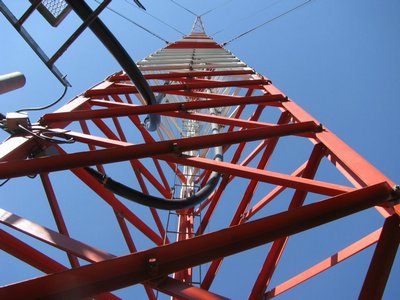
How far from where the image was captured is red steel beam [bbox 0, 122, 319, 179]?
238cm

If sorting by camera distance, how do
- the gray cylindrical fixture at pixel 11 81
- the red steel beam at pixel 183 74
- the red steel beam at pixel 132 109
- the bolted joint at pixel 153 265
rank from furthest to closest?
1. the red steel beam at pixel 183 74
2. the red steel beam at pixel 132 109
3. the gray cylindrical fixture at pixel 11 81
4. the bolted joint at pixel 153 265

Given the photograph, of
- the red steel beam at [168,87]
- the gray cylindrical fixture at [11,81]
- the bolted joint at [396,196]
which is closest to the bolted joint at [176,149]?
the bolted joint at [396,196]

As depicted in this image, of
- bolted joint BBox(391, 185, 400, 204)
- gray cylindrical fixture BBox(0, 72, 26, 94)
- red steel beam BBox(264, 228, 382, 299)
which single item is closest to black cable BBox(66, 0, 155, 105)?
gray cylindrical fixture BBox(0, 72, 26, 94)

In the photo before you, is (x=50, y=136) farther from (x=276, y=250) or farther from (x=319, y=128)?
(x=319, y=128)

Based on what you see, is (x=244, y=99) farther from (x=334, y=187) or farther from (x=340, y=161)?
(x=334, y=187)

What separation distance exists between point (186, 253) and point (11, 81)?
109 inches

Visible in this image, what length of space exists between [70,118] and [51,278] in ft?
8.12

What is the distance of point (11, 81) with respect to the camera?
3.34m

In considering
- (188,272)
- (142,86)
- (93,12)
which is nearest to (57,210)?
(142,86)

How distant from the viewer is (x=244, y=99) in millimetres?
4453

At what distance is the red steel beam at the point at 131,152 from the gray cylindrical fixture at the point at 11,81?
1246 millimetres

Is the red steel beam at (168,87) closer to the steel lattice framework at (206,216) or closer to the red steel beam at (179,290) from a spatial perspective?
the steel lattice framework at (206,216)

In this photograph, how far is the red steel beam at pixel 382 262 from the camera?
6.48 ft

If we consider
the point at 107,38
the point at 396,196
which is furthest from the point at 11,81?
the point at 396,196
